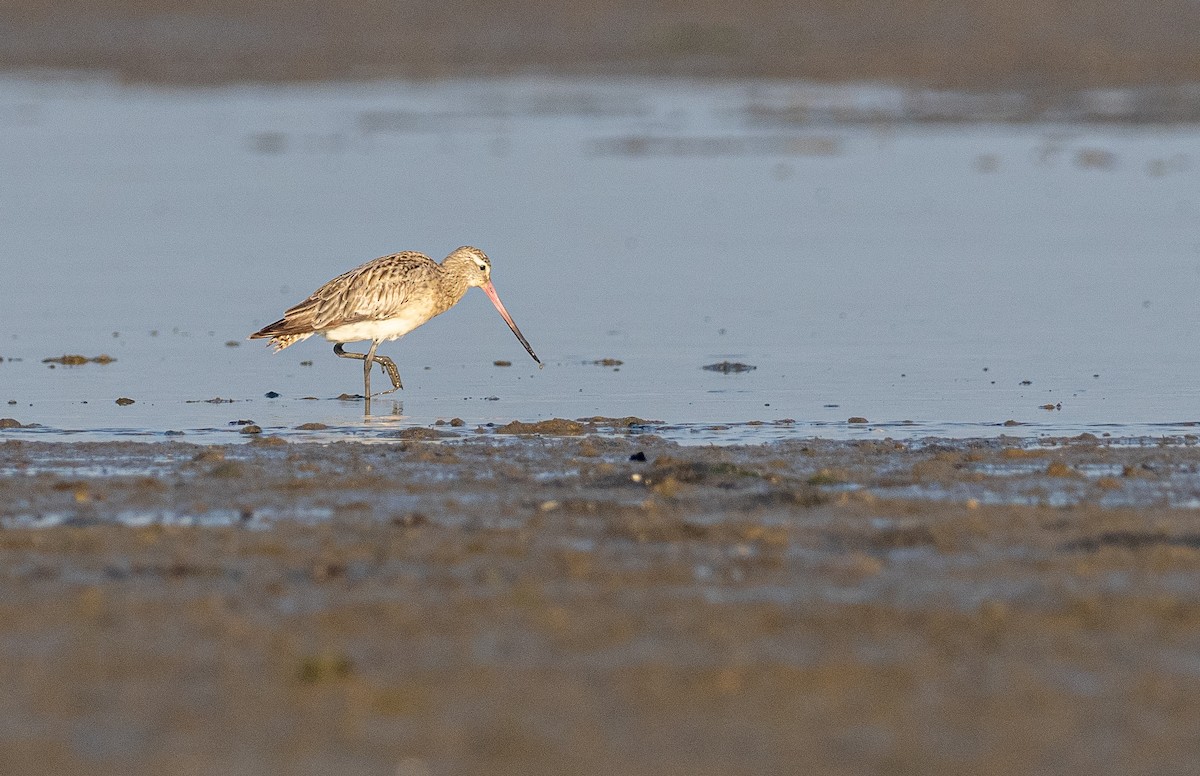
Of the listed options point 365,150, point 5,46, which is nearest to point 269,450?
point 365,150

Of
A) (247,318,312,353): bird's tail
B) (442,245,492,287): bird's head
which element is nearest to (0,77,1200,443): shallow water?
(247,318,312,353): bird's tail

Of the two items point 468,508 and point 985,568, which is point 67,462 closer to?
point 468,508

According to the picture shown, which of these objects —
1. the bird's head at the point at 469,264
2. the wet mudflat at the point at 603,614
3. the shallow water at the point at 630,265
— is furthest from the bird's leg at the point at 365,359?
the wet mudflat at the point at 603,614

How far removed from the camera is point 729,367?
45.6ft

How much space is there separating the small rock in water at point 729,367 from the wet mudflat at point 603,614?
3645mm

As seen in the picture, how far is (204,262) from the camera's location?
1930 cm

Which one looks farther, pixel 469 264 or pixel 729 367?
pixel 469 264

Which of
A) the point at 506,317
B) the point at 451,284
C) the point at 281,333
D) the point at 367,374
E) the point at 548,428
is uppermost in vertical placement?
the point at 451,284

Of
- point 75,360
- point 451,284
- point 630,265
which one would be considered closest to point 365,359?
point 451,284

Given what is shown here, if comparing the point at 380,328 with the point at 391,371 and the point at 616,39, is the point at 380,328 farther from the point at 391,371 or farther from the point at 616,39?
the point at 616,39

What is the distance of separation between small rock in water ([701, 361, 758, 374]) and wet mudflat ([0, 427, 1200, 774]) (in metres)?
3.64

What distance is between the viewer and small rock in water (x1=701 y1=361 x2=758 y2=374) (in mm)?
13820

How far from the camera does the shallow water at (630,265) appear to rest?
12.6 meters

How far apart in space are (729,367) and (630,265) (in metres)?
5.07
